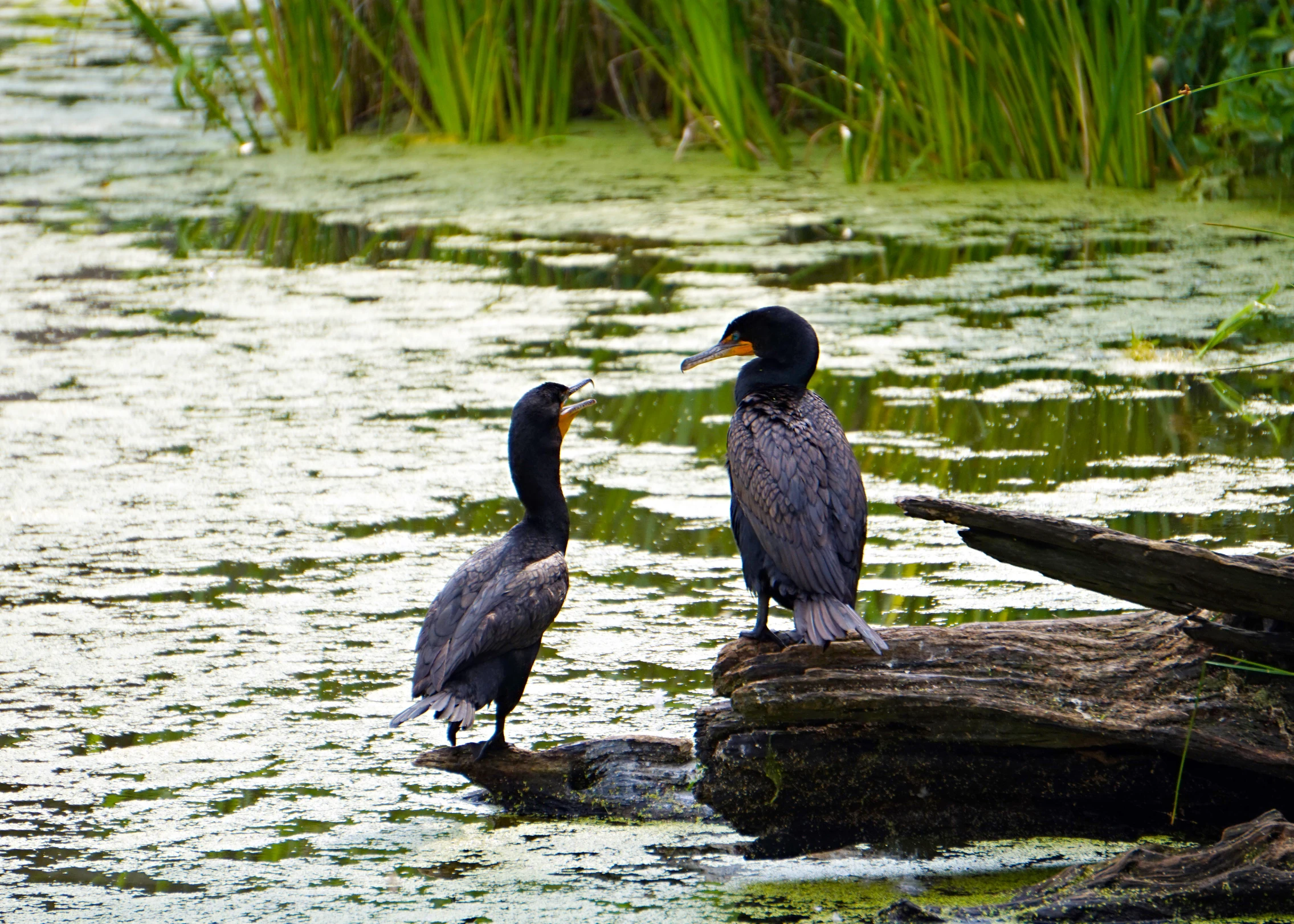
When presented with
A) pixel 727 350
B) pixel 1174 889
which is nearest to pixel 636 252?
pixel 727 350

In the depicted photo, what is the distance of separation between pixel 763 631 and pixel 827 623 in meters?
0.24

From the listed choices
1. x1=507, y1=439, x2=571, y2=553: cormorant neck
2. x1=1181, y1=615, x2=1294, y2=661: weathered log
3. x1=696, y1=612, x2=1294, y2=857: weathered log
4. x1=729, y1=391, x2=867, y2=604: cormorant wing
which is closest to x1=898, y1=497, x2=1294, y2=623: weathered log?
x1=1181, y1=615, x2=1294, y2=661: weathered log

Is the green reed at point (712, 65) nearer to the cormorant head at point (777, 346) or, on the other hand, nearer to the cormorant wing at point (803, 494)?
the cormorant head at point (777, 346)

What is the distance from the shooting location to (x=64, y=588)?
11.6 feet

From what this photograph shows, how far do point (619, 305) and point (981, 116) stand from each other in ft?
7.08

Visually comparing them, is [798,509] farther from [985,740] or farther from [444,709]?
[444,709]

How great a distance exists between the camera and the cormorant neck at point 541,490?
302cm

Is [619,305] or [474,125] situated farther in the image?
[474,125]

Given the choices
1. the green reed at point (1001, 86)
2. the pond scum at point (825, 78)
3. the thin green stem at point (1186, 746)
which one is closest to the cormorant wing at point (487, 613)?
the thin green stem at point (1186, 746)

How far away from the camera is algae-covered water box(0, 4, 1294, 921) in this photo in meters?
2.45

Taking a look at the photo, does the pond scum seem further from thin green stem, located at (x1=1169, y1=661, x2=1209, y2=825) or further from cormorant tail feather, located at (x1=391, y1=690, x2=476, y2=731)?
cormorant tail feather, located at (x1=391, y1=690, x2=476, y2=731)

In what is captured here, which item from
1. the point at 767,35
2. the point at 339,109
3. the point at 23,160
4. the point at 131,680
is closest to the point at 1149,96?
the point at 767,35

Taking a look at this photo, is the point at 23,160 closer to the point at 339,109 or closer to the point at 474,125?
the point at 339,109

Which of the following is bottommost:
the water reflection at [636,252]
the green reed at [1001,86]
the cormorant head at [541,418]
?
the cormorant head at [541,418]
